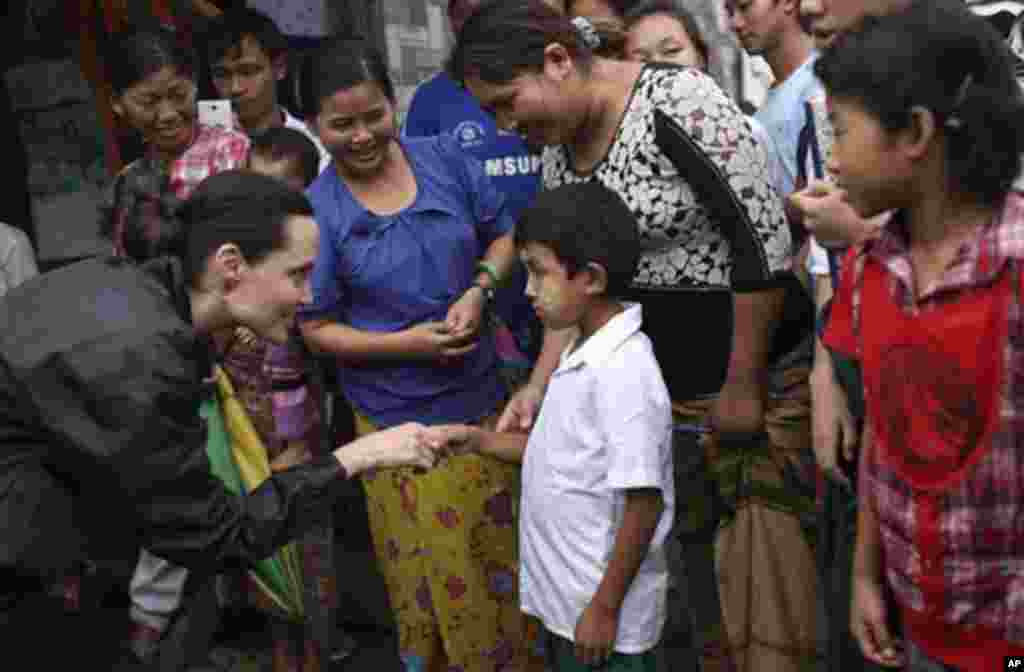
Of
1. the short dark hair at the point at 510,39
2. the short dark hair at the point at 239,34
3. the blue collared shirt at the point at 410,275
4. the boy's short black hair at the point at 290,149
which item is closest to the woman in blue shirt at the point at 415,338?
the blue collared shirt at the point at 410,275

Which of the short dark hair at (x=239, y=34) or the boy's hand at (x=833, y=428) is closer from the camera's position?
the boy's hand at (x=833, y=428)

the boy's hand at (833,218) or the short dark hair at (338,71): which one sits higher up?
the short dark hair at (338,71)

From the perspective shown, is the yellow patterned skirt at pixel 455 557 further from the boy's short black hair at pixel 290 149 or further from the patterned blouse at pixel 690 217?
the boy's short black hair at pixel 290 149

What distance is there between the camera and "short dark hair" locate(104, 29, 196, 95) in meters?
3.41

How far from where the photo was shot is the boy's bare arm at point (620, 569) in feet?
7.14

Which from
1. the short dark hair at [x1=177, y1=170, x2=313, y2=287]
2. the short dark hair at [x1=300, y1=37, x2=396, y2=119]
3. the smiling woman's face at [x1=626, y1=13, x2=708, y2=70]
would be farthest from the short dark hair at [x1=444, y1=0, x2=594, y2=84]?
the smiling woman's face at [x1=626, y1=13, x2=708, y2=70]

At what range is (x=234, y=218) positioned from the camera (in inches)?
83.9

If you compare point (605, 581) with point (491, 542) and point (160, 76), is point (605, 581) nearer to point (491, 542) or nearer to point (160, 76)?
point (491, 542)

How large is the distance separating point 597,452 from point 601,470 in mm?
37

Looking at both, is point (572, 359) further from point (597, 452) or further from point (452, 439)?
point (452, 439)

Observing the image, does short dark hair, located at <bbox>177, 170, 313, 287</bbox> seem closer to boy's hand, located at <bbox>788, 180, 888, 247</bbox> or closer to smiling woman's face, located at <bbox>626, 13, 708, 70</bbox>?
boy's hand, located at <bbox>788, 180, 888, 247</bbox>

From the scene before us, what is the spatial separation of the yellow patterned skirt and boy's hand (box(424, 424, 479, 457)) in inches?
7.7

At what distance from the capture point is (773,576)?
243cm

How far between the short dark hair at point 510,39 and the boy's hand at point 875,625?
1.24m
